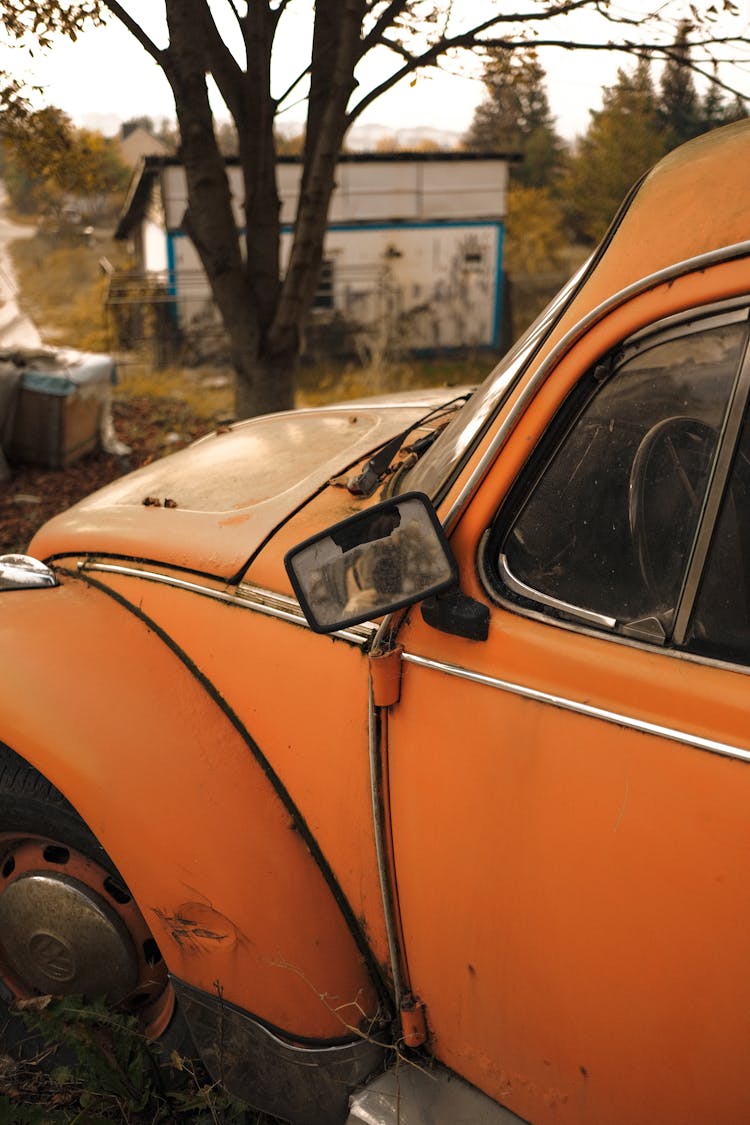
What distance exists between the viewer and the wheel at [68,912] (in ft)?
7.36

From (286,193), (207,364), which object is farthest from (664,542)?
(286,193)

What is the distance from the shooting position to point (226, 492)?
2396mm

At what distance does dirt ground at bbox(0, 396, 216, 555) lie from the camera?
719 centimetres

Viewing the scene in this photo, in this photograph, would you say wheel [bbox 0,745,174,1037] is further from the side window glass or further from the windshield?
the side window glass

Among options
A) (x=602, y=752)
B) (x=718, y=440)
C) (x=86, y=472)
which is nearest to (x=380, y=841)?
(x=602, y=752)

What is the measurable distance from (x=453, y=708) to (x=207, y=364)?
756 inches

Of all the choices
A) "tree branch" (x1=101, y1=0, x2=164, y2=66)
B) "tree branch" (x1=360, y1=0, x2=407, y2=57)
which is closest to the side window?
"tree branch" (x1=101, y1=0, x2=164, y2=66)

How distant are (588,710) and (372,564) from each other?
414mm

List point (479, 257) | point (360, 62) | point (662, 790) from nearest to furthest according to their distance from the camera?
point (662, 790) < point (360, 62) < point (479, 257)

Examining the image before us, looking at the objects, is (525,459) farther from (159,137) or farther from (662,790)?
(159,137)

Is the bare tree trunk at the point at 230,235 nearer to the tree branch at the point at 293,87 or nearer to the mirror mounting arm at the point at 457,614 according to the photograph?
the tree branch at the point at 293,87

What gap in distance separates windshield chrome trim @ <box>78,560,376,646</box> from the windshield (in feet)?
0.96

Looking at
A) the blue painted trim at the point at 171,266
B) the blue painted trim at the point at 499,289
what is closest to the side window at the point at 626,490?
the blue painted trim at the point at 171,266

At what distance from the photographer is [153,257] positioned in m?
26.9
